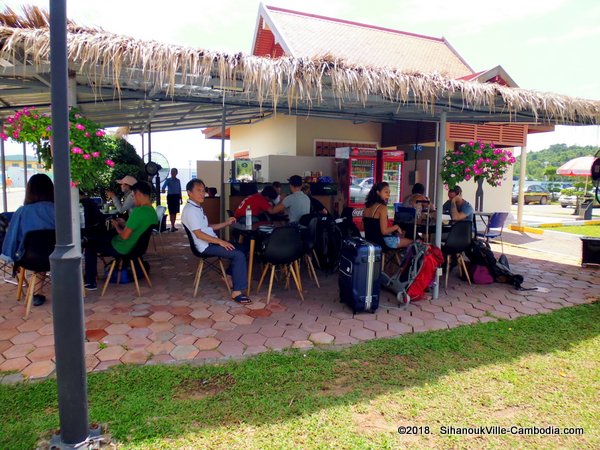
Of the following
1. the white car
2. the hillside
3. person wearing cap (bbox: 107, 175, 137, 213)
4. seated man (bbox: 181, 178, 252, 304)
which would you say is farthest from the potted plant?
the hillside

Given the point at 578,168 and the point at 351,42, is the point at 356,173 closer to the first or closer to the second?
the point at 351,42

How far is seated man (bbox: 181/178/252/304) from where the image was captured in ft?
14.7

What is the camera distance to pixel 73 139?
11.0 ft

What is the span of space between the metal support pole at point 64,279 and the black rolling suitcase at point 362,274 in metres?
2.68

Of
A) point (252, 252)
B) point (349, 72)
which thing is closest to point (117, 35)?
point (349, 72)

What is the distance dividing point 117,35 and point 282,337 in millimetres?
2926

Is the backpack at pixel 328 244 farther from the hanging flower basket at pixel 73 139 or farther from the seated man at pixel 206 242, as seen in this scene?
the hanging flower basket at pixel 73 139

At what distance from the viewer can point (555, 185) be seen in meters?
29.1

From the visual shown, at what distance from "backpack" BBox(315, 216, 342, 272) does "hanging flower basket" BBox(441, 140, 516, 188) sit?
1585 millimetres

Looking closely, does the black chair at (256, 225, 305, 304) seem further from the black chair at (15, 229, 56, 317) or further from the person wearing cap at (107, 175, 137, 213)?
the person wearing cap at (107, 175, 137, 213)

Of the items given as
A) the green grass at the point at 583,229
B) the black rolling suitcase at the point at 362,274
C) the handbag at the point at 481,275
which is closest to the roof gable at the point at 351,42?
the green grass at the point at 583,229

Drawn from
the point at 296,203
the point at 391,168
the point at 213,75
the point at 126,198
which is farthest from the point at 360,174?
the point at 213,75

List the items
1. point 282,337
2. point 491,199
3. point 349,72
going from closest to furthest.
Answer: point 282,337 → point 349,72 → point 491,199

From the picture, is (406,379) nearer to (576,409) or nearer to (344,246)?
(576,409)
